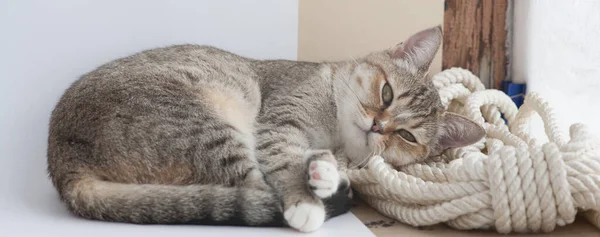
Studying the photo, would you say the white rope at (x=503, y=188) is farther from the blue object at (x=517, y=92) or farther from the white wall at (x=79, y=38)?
the white wall at (x=79, y=38)

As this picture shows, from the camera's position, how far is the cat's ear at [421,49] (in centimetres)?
224

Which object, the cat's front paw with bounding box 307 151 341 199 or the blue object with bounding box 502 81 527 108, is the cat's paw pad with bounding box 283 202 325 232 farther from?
the blue object with bounding box 502 81 527 108

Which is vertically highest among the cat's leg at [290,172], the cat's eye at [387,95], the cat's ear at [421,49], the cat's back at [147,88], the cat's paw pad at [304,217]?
the cat's ear at [421,49]

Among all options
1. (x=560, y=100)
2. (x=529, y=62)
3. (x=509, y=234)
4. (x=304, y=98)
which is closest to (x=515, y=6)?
(x=529, y=62)

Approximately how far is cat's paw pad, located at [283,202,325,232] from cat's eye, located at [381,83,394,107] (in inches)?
23.5

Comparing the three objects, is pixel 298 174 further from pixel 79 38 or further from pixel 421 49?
pixel 79 38

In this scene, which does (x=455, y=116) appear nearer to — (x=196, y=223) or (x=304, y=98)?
(x=304, y=98)

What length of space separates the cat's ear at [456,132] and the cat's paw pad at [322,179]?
600 mm

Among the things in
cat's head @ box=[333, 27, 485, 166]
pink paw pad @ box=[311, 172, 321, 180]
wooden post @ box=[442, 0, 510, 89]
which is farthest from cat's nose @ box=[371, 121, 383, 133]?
wooden post @ box=[442, 0, 510, 89]

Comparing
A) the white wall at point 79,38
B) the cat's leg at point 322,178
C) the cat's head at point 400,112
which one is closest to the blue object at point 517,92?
the cat's head at point 400,112

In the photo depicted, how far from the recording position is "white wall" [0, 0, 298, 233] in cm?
255

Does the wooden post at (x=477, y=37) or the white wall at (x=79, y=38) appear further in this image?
the wooden post at (x=477, y=37)

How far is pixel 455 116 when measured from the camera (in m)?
2.21

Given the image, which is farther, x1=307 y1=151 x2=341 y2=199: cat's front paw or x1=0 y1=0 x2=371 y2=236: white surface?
x1=0 y1=0 x2=371 y2=236: white surface
